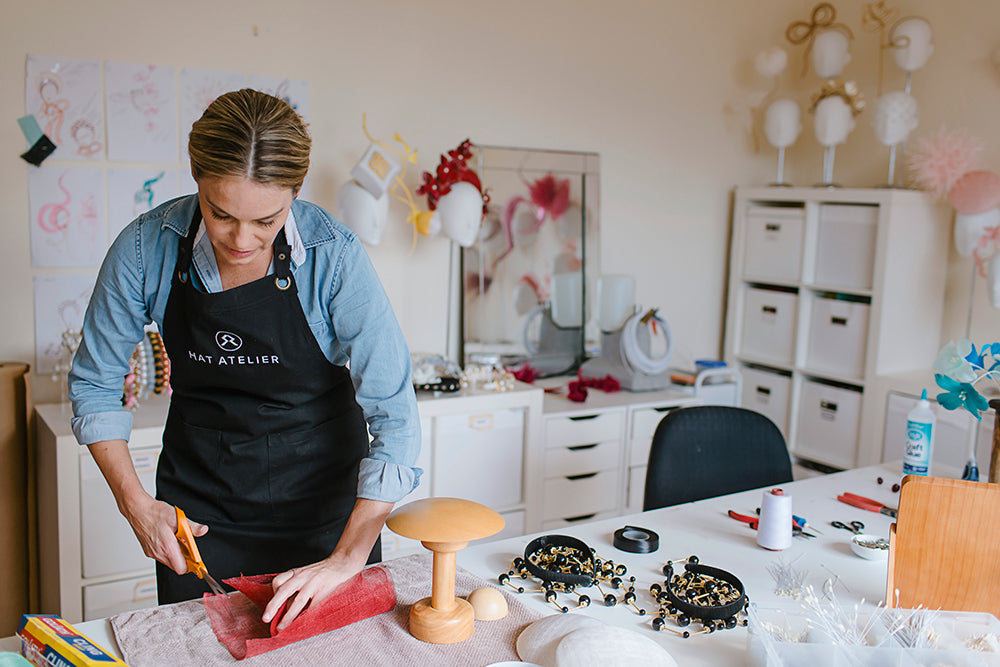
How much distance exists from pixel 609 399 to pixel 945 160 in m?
1.59

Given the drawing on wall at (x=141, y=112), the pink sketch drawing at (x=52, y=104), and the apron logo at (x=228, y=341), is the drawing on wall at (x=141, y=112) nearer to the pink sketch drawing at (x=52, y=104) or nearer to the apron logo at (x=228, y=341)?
the pink sketch drawing at (x=52, y=104)

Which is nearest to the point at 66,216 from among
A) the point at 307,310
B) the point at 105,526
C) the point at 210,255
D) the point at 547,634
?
the point at 105,526

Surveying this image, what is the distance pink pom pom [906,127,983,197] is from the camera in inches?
125

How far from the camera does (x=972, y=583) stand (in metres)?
1.46

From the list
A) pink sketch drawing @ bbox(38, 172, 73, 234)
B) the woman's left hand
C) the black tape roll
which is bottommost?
the black tape roll

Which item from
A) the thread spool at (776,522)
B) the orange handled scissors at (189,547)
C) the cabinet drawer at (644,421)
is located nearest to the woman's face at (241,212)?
the orange handled scissors at (189,547)

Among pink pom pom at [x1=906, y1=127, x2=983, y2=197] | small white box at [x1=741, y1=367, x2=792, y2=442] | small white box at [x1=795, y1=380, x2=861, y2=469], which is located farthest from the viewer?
small white box at [x1=741, y1=367, x2=792, y2=442]

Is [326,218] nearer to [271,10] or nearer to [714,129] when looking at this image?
[271,10]

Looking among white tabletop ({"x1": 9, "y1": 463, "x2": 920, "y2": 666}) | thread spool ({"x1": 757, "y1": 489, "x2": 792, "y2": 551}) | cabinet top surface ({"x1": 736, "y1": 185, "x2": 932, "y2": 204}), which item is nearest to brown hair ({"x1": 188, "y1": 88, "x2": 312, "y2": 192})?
white tabletop ({"x1": 9, "y1": 463, "x2": 920, "y2": 666})

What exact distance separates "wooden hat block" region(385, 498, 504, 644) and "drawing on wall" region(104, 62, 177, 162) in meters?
1.93

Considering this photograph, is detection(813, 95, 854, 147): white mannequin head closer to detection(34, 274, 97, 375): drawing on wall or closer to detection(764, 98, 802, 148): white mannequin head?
detection(764, 98, 802, 148): white mannequin head

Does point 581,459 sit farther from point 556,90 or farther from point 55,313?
point 55,313

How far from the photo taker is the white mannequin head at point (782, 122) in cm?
373

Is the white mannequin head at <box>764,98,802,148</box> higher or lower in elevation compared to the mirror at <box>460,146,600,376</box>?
higher
